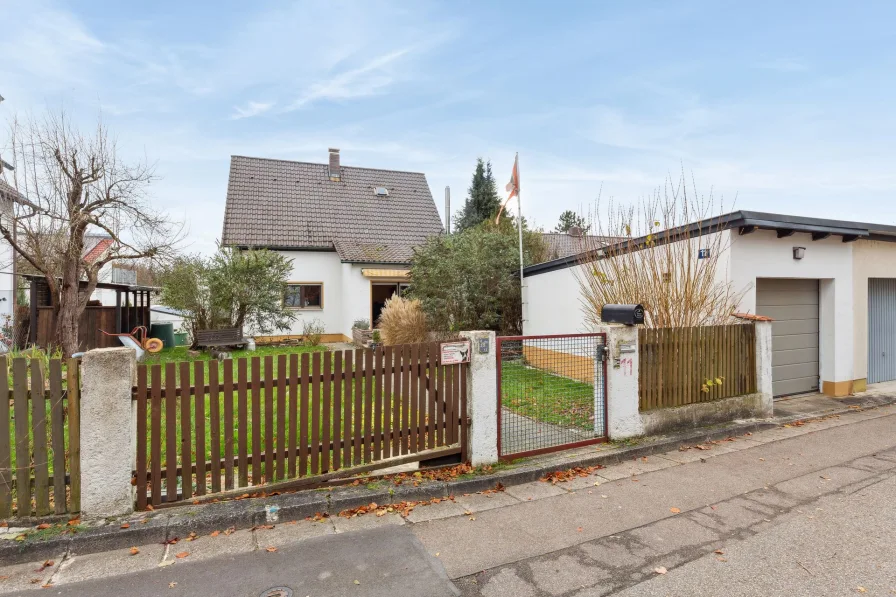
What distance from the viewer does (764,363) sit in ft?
23.3

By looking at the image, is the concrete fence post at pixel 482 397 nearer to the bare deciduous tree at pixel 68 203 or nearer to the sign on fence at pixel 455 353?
the sign on fence at pixel 455 353

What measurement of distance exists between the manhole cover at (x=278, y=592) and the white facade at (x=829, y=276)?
7560 mm

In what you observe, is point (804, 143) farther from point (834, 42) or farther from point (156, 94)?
point (156, 94)

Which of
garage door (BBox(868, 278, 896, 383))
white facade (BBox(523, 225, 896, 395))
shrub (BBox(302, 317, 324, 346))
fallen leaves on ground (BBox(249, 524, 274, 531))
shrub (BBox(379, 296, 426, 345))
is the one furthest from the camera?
shrub (BBox(302, 317, 324, 346))

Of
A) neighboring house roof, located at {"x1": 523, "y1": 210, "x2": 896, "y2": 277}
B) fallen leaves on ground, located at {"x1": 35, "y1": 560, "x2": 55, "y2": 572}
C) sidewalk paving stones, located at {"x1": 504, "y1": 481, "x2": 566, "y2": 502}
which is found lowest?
sidewalk paving stones, located at {"x1": 504, "y1": 481, "x2": 566, "y2": 502}

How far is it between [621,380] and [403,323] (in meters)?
7.89

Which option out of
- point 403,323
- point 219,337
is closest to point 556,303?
point 403,323

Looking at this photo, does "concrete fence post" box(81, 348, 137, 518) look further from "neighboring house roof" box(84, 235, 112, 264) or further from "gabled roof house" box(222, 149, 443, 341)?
"gabled roof house" box(222, 149, 443, 341)

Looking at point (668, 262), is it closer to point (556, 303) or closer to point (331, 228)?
point (556, 303)

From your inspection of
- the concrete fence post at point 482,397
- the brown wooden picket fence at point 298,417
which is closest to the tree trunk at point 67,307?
the brown wooden picket fence at point 298,417

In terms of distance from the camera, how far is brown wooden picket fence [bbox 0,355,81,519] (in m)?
3.50

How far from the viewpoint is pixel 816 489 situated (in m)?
4.54

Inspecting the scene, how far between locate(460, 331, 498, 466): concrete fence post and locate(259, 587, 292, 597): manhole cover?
7.74ft

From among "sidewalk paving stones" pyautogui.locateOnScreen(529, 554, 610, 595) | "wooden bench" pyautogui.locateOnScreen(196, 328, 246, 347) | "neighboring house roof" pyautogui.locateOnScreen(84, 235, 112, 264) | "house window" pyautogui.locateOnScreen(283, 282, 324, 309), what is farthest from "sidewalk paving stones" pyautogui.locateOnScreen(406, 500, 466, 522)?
"house window" pyautogui.locateOnScreen(283, 282, 324, 309)
